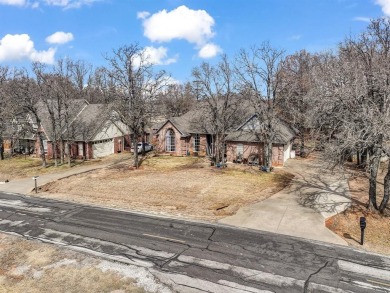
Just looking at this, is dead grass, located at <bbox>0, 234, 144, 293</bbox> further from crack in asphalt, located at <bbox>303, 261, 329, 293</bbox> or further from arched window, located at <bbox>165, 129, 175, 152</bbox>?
arched window, located at <bbox>165, 129, 175, 152</bbox>

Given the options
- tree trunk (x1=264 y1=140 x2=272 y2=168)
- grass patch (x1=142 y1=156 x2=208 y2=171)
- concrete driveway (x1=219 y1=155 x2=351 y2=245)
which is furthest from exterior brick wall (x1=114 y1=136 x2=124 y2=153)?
concrete driveway (x1=219 y1=155 x2=351 y2=245)

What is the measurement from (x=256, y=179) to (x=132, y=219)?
513 inches

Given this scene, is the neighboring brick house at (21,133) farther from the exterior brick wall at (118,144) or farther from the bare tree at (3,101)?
the exterior brick wall at (118,144)

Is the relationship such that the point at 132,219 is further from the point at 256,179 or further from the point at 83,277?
the point at 256,179

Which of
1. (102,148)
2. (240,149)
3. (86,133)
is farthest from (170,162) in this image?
(86,133)

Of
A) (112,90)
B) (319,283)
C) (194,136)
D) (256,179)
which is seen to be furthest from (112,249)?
(194,136)

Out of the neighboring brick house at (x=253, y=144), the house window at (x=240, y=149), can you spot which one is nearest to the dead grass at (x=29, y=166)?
the neighboring brick house at (x=253, y=144)

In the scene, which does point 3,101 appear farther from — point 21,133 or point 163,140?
point 163,140

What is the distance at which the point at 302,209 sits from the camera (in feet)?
62.4

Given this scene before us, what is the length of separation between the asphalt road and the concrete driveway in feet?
3.46

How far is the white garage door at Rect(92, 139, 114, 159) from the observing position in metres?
39.0

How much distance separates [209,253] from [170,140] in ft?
92.0

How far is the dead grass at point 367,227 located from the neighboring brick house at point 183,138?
20.0m

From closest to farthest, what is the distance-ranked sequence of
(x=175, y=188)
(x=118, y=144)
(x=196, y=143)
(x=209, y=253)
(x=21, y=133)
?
1. (x=209, y=253)
2. (x=175, y=188)
3. (x=21, y=133)
4. (x=196, y=143)
5. (x=118, y=144)
